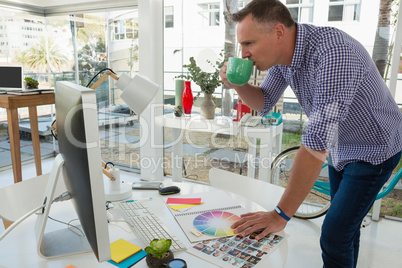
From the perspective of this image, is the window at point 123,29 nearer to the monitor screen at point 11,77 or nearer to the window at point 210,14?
the window at point 210,14

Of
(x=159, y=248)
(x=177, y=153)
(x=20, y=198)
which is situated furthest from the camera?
(x=177, y=153)

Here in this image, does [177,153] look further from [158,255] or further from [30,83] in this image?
[158,255]

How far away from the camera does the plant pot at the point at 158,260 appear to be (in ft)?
2.67

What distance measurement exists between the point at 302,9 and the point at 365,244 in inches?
77.8

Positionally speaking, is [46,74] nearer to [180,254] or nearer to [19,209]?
[19,209]

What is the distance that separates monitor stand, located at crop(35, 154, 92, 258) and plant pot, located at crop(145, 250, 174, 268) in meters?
0.21

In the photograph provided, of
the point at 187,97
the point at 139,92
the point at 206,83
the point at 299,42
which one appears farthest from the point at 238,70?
the point at 187,97

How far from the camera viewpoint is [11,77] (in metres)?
3.19

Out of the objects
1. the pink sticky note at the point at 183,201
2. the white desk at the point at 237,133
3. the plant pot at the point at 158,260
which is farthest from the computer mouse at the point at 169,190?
the white desk at the point at 237,133

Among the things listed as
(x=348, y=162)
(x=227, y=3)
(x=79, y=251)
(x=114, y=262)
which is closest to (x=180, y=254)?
(x=114, y=262)

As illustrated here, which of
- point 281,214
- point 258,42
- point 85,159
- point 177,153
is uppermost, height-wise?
point 258,42

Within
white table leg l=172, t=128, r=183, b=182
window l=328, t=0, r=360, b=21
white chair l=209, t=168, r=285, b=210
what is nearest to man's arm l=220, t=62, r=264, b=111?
white chair l=209, t=168, r=285, b=210

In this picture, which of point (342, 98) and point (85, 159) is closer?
point (85, 159)

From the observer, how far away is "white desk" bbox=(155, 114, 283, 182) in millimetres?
2508
